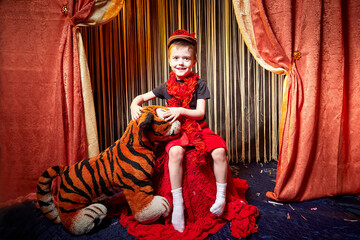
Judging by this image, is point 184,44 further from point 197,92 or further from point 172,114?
point 172,114

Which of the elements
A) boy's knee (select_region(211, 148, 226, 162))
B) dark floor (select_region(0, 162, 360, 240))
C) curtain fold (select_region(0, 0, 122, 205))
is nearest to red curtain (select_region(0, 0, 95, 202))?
curtain fold (select_region(0, 0, 122, 205))

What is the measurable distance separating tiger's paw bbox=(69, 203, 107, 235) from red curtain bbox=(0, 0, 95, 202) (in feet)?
1.49

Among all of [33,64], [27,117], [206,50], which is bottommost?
[27,117]

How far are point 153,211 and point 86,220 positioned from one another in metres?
0.38

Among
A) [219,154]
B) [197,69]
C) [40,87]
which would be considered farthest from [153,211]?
[197,69]

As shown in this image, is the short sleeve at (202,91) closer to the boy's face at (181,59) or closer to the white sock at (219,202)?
the boy's face at (181,59)

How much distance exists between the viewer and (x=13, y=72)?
4.68 ft

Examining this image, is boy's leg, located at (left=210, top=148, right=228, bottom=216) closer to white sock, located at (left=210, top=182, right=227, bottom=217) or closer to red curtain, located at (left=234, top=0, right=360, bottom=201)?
white sock, located at (left=210, top=182, right=227, bottom=217)

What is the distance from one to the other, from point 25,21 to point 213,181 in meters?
1.69

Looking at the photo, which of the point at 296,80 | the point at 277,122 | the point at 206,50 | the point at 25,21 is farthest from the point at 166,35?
the point at 277,122

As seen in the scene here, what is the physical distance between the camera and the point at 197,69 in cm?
225

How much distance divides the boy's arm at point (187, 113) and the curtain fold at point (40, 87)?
0.72m

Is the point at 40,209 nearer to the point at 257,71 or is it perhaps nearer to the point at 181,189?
the point at 181,189

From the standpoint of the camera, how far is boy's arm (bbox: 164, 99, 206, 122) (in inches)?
48.6
